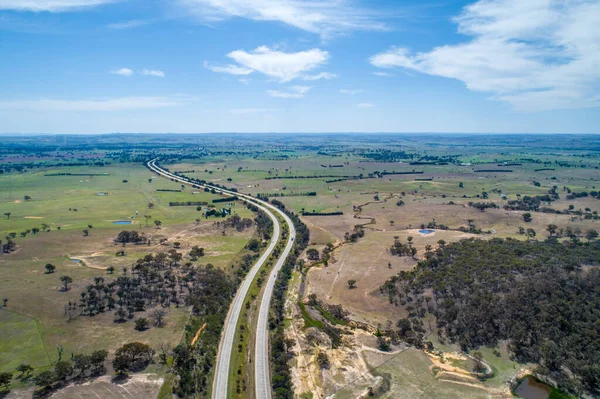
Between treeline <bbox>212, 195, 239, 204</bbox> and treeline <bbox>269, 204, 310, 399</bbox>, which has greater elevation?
treeline <bbox>212, 195, 239, 204</bbox>

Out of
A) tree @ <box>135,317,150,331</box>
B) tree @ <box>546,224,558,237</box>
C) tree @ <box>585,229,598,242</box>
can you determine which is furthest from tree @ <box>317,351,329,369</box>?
tree @ <box>546,224,558,237</box>

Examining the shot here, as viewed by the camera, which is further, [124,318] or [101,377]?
[124,318]

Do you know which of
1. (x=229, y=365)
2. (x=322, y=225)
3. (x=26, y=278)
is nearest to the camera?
(x=229, y=365)

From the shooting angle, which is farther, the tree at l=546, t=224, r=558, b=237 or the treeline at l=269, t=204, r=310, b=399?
the tree at l=546, t=224, r=558, b=237

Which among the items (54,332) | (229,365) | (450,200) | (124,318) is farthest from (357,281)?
(450,200)

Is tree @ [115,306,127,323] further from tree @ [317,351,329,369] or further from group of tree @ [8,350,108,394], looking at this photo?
tree @ [317,351,329,369]

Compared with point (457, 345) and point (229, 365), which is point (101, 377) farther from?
point (457, 345)
